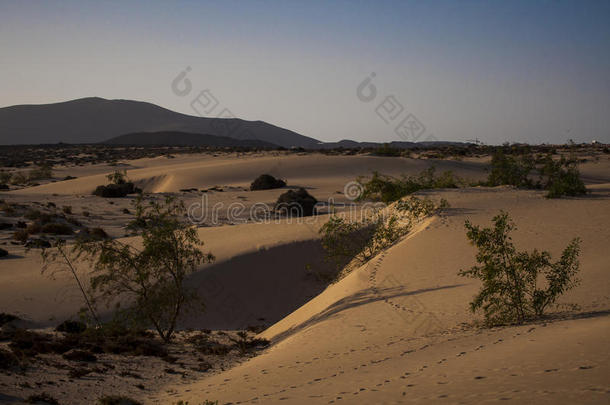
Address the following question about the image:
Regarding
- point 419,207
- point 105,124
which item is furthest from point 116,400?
point 105,124

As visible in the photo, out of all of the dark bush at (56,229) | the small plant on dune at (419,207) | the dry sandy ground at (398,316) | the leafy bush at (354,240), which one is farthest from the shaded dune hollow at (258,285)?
the dark bush at (56,229)

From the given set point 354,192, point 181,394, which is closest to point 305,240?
point 181,394

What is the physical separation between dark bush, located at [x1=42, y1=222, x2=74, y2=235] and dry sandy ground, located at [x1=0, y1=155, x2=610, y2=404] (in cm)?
173

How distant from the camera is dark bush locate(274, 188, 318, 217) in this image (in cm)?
2214

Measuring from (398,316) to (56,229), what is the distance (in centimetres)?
1367

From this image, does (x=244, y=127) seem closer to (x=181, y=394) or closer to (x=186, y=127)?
(x=186, y=127)

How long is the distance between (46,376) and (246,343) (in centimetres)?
348

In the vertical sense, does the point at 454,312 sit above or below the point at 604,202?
below

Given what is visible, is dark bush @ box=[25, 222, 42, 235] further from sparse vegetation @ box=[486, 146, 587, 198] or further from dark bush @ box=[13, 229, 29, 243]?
sparse vegetation @ box=[486, 146, 587, 198]

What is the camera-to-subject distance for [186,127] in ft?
439

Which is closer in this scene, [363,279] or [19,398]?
[19,398]

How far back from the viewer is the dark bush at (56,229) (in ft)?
55.5

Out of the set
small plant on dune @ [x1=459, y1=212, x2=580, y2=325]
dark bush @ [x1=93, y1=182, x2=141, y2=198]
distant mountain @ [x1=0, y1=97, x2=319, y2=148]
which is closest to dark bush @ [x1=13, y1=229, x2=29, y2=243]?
dark bush @ [x1=93, y1=182, x2=141, y2=198]

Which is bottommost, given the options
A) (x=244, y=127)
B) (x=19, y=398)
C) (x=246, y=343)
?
(x=246, y=343)
